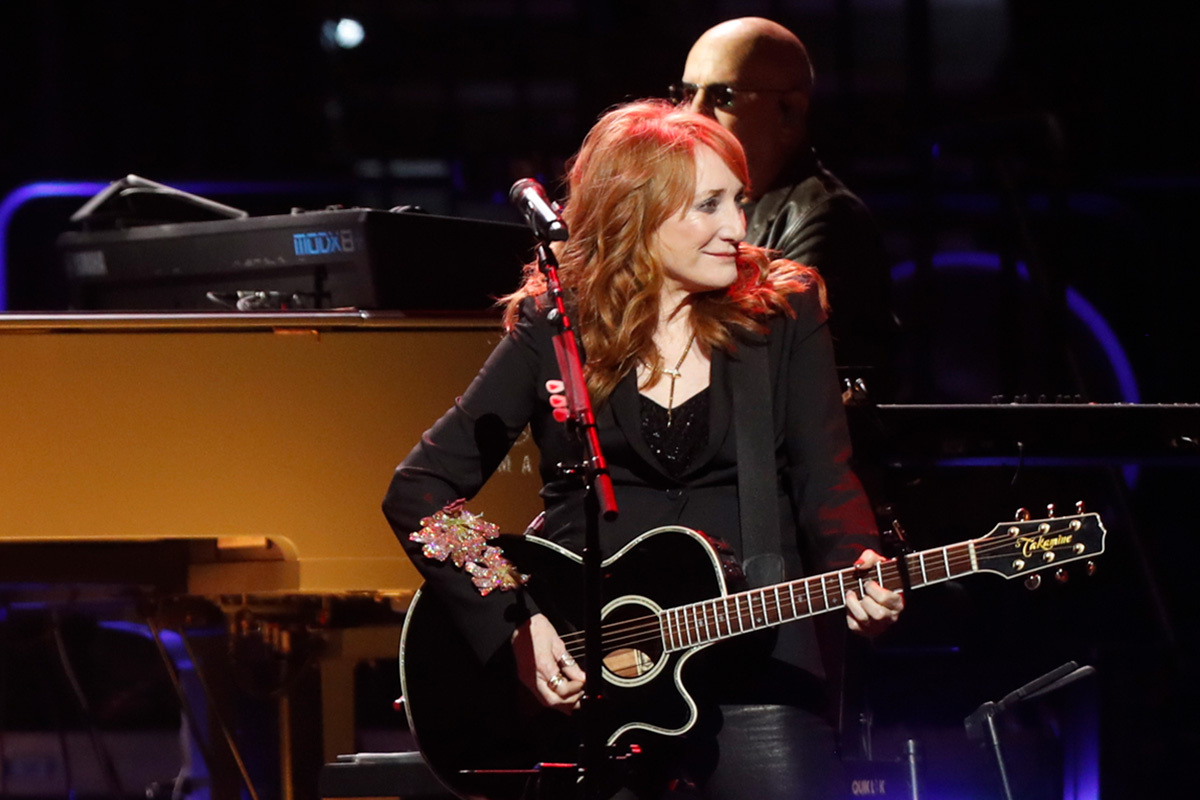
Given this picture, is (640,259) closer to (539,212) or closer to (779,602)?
(539,212)

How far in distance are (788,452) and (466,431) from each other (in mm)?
655

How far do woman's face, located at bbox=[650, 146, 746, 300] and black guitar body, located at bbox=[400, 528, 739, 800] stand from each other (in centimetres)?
54

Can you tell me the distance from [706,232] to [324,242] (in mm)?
1360

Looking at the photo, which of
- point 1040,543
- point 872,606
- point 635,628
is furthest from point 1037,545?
point 635,628

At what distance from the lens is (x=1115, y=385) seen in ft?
17.5

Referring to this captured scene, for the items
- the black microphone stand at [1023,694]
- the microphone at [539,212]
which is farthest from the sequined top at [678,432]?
the black microphone stand at [1023,694]

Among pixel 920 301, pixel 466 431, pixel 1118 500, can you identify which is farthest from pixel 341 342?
pixel 1118 500

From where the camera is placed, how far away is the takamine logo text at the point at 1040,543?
2.38 m

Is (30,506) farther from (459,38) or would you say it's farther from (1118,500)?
(459,38)

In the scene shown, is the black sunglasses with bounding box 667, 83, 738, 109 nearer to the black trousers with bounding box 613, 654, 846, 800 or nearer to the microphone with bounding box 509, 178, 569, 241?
the microphone with bounding box 509, 178, 569, 241

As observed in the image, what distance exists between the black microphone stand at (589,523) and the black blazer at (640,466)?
0.74 ft

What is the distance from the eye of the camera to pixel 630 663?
253 centimetres

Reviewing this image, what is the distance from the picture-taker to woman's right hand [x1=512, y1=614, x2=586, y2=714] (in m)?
2.52

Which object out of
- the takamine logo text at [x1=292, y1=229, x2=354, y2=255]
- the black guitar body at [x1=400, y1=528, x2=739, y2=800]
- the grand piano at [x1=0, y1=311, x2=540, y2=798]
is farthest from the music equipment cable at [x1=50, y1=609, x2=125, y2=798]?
the black guitar body at [x1=400, y1=528, x2=739, y2=800]
